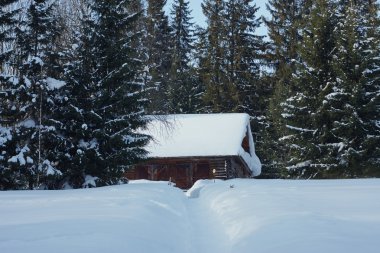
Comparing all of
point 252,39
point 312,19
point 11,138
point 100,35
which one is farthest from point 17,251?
point 252,39

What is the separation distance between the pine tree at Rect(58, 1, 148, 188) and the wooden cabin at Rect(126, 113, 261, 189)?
8.93 metres

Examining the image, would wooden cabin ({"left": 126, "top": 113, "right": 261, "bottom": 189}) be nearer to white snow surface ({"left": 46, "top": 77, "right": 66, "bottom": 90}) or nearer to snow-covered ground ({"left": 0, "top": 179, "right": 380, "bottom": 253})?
white snow surface ({"left": 46, "top": 77, "right": 66, "bottom": 90})

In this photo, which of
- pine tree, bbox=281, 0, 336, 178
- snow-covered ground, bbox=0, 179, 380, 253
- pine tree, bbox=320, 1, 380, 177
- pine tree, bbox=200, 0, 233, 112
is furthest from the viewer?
pine tree, bbox=200, 0, 233, 112

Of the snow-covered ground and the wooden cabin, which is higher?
the wooden cabin

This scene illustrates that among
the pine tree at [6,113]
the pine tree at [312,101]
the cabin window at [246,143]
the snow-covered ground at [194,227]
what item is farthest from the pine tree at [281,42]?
the snow-covered ground at [194,227]

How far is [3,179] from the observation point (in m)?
16.4

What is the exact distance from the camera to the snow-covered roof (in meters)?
29.5

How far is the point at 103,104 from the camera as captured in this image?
19250 millimetres

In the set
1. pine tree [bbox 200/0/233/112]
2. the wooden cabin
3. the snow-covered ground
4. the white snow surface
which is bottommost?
the snow-covered ground

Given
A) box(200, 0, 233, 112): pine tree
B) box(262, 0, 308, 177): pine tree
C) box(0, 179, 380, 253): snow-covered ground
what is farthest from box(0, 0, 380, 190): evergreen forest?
box(200, 0, 233, 112): pine tree

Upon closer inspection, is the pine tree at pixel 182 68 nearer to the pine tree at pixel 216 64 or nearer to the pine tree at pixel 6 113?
the pine tree at pixel 216 64

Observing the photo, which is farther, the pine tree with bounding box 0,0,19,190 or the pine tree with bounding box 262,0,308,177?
the pine tree with bounding box 262,0,308,177

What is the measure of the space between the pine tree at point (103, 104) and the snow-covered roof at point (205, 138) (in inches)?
296

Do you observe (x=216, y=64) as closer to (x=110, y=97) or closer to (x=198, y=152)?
(x=198, y=152)
